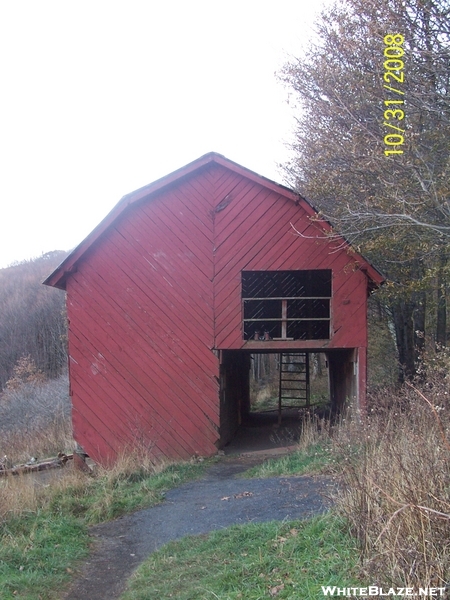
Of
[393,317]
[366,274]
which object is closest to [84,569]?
[366,274]

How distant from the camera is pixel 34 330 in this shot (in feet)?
118

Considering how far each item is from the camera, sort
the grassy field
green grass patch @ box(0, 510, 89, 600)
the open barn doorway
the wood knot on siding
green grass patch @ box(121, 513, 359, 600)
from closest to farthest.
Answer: the grassy field, green grass patch @ box(121, 513, 359, 600), green grass patch @ box(0, 510, 89, 600), the wood knot on siding, the open barn doorway

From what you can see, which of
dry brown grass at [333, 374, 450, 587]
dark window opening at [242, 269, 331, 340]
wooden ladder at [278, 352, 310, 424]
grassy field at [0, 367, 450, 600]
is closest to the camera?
dry brown grass at [333, 374, 450, 587]

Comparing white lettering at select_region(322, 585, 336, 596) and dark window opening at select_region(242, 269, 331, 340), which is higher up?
dark window opening at select_region(242, 269, 331, 340)

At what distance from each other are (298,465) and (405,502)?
5.63 meters

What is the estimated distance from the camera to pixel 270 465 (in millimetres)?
10188

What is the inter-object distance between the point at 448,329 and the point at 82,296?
10098 mm

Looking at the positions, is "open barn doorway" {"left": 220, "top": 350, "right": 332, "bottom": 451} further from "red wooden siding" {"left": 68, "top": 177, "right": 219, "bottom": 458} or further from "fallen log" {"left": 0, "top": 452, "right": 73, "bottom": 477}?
"fallen log" {"left": 0, "top": 452, "right": 73, "bottom": 477}

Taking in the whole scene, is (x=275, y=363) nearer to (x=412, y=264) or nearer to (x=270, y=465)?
(x=412, y=264)

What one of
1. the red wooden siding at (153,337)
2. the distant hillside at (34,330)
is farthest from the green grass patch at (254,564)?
the distant hillside at (34,330)

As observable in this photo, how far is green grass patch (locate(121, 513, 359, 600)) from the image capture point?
460cm

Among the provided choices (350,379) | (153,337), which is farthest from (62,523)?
(350,379)

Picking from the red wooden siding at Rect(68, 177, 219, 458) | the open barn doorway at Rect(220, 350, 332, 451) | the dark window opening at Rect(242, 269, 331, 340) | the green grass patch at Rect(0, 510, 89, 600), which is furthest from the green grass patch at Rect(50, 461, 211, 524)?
the dark window opening at Rect(242, 269, 331, 340)

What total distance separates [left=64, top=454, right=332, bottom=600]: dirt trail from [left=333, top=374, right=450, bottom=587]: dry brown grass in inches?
34.6
